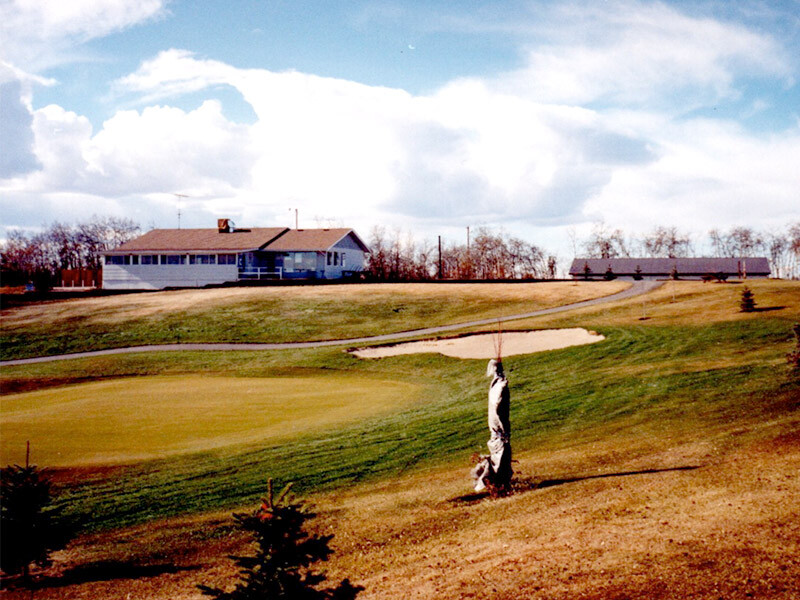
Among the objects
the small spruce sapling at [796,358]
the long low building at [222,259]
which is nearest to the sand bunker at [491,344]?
the small spruce sapling at [796,358]

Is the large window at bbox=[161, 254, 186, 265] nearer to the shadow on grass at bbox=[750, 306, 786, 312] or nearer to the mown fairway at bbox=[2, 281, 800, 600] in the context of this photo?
the mown fairway at bbox=[2, 281, 800, 600]

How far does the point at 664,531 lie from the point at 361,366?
2493 centimetres

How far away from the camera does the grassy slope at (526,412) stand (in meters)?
15.1

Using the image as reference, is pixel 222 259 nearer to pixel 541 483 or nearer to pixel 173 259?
pixel 173 259

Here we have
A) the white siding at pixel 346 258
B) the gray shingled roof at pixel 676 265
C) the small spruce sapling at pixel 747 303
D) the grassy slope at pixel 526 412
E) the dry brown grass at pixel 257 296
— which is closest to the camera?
the grassy slope at pixel 526 412

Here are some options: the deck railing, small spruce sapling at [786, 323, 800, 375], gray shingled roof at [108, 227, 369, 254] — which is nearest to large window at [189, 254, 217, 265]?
gray shingled roof at [108, 227, 369, 254]

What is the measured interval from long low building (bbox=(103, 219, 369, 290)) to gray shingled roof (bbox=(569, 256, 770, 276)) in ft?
127

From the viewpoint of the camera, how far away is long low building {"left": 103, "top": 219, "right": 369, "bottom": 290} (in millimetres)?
73062

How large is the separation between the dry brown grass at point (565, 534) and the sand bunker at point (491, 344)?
57.4ft

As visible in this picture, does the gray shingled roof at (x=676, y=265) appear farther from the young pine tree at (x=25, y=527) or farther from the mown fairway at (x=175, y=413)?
the young pine tree at (x=25, y=527)

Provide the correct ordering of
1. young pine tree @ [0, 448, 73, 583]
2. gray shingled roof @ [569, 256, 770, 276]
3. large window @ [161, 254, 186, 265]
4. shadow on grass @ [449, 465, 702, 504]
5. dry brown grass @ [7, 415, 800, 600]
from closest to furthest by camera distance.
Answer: dry brown grass @ [7, 415, 800, 600]
young pine tree @ [0, 448, 73, 583]
shadow on grass @ [449, 465, 702, 504]
large window @ [161, 254, 186, 265]
gray shingled roof @ [569, 256, 770, 276]

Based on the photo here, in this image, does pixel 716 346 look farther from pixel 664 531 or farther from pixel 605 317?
pixel 664 531

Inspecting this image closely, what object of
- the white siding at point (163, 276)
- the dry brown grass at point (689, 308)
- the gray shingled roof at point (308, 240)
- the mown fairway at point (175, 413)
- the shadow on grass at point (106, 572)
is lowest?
the shadow on grass at point (106, 572)

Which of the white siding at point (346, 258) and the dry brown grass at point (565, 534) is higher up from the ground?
the white siding at point (346, 258)
